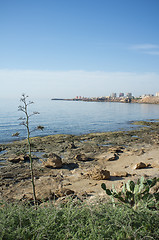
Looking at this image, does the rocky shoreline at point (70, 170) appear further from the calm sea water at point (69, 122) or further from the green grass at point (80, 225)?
the calm sea water at point (69, 122)

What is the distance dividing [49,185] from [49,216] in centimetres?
684

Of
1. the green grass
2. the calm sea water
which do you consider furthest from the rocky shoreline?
the calm sea water

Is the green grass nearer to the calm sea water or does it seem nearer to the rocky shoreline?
the rocky shoreline

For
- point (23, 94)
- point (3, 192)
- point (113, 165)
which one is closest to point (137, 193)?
point (23, 94)

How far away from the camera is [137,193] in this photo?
17.3 ft

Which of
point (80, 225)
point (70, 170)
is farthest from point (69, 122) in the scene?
point (80, 225)

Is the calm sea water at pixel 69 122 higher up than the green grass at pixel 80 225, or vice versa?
the green grass at pixel 80 225

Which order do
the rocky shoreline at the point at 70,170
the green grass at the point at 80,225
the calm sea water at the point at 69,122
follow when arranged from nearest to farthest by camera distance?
the green grass at the point at 80,225, the rocky shoreline at the point at 70,170, the calm sea water at the point at 69,122

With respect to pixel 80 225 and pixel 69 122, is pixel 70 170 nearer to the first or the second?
pixel 80 225

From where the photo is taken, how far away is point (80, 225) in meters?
3.58

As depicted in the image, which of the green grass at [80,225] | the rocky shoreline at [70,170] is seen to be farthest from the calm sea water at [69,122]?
the green grass at [80,225]

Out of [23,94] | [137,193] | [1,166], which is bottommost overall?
[1,166]

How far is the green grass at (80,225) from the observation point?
3380 millimetres

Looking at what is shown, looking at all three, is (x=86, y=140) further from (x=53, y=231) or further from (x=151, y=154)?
(x=53, y=231)
